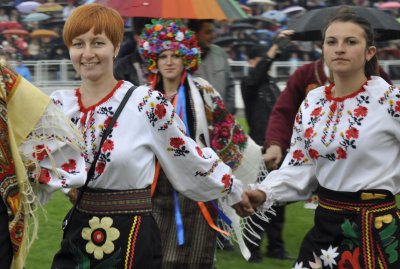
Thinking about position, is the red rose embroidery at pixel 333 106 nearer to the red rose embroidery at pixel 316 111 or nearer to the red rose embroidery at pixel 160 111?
the red rose embroidery at pixel 316 111

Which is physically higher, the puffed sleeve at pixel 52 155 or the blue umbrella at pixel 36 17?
the puffed sleeve at pixel 52 155

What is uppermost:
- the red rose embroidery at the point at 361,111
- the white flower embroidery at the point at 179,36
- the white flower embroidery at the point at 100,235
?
the red rose embroidery at the point at 361,111

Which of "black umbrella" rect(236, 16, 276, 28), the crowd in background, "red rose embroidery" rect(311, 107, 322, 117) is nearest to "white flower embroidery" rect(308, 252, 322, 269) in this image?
"red rose embroidery" rect(311, 107, 322, 117)

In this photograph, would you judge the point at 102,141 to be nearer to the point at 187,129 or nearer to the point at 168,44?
the point at 187,129

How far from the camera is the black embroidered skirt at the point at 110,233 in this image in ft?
14.3

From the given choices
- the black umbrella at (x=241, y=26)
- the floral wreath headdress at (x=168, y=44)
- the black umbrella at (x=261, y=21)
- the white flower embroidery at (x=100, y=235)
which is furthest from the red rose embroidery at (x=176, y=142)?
the black umbrella at (x=261, y=21)

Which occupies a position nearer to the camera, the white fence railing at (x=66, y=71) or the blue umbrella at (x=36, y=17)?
the white fence railing at (x=66, y=71)

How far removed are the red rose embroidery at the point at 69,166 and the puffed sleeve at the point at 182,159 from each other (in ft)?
1.78

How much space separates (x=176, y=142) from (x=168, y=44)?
5.34 feet

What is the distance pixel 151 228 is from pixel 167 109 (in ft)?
1.89

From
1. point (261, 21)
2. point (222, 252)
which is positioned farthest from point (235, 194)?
point (261, 21)

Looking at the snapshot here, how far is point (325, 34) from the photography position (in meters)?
4.69

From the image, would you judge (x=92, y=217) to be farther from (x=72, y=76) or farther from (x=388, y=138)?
(x=72, y=76)

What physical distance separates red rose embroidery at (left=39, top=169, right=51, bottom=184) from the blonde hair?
79 centimetres
